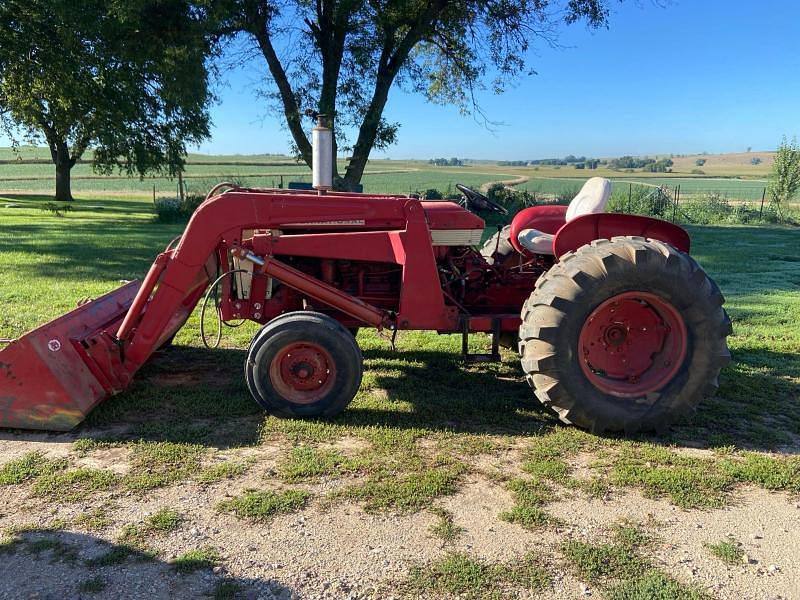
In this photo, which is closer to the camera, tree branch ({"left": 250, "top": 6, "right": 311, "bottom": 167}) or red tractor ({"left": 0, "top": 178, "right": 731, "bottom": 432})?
red tractor ({"left": 0, "top": 178, "right": 731, "bottom": 432})

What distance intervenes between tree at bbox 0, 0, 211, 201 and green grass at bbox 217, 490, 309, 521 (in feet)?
40.7

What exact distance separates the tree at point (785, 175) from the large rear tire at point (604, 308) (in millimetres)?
27395

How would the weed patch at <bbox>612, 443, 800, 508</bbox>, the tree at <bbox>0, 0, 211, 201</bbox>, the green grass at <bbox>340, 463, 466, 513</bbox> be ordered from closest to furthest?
the green grass at <bbox>340, 463, 466, 513</bbox>
the weed patch at <bbox>612, 443, 800, 508</bbox>
the tree at <bbox>0, 0, 211, 201</bbox>

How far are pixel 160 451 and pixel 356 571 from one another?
1598 mm

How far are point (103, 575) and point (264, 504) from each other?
751 millimetres

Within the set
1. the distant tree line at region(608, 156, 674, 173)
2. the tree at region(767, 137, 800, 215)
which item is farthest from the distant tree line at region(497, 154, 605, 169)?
the tree at region(767, 137, 800, 215)

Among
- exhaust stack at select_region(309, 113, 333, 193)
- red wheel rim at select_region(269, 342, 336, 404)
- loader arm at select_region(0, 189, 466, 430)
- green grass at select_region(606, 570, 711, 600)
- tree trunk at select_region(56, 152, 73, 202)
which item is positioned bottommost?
green grass at select_region(606, 570, 711, 600)

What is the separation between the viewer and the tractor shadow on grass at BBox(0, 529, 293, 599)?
231cm

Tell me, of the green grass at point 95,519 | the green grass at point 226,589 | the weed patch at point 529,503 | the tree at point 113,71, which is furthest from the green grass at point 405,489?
the tree at point 113,71

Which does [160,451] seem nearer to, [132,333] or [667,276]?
[132,333]

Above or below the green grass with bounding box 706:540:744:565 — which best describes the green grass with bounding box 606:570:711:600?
below

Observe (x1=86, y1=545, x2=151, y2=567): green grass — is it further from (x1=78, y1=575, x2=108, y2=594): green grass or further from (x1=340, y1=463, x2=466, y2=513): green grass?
(x1=340, y1=463, x2=466, y2=513): green grass

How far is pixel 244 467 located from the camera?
3.32 m

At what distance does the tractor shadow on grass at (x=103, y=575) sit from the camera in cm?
231
